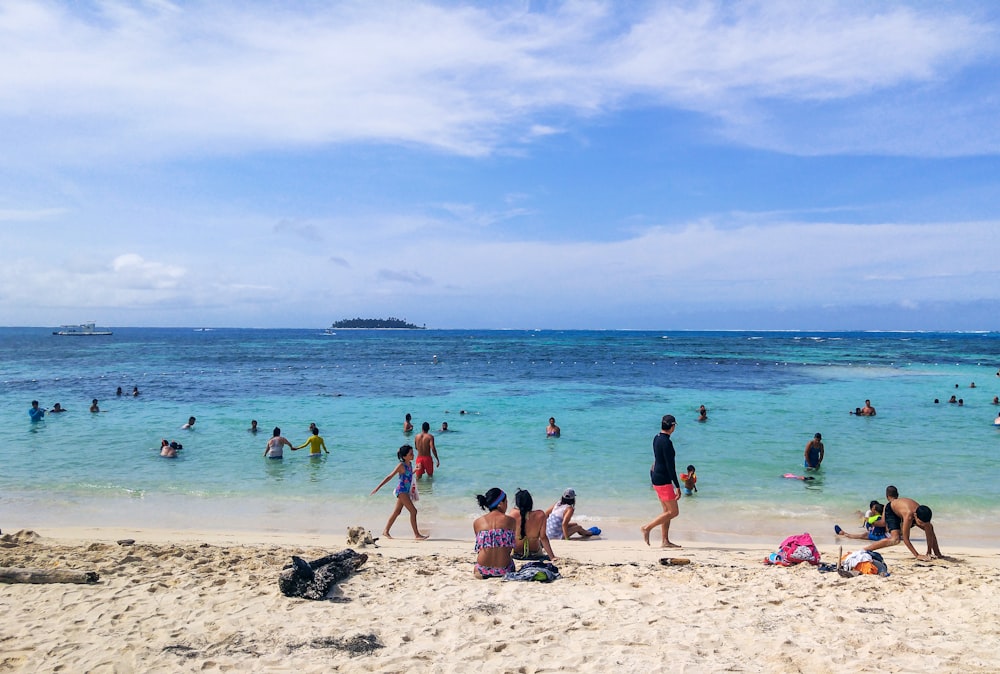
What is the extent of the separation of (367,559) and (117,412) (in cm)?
1984

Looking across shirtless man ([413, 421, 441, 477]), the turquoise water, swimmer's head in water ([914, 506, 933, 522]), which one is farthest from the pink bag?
shirtless man ([413, 421, 441, 477])

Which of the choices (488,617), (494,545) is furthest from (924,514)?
(488,617)

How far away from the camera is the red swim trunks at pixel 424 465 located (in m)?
13.4

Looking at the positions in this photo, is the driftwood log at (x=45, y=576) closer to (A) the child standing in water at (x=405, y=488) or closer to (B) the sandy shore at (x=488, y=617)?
(B) the sandy shore at (x=488, y=617)

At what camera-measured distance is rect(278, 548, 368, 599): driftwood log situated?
6527mm

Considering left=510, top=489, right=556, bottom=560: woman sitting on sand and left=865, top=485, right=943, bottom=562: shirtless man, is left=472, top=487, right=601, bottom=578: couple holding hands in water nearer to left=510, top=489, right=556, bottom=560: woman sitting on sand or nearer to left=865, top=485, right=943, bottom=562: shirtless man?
left=510, top=489, right=556, bottom=560: woman sitting on sand

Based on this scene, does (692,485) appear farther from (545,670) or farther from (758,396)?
(758,396)

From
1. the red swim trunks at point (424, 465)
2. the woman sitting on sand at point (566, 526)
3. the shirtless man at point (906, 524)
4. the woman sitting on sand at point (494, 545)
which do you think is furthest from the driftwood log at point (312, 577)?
the shirtless man at point (906, 524)

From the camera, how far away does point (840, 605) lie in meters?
6.35

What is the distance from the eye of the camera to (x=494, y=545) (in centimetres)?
736

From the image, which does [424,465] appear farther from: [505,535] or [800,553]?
[800,553]

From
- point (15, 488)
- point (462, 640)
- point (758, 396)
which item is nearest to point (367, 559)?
point (462, 640)

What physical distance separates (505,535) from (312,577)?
2.18 metres

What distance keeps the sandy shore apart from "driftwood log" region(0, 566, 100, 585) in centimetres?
9
